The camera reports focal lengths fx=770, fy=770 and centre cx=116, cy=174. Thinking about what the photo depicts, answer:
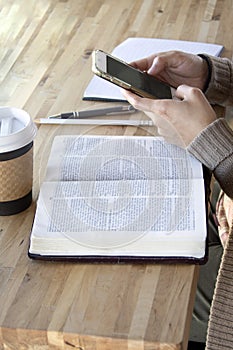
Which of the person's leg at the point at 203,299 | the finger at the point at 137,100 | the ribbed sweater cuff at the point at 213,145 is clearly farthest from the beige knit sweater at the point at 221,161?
the person's leg at the point at 203,299

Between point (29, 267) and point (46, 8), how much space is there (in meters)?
0.99

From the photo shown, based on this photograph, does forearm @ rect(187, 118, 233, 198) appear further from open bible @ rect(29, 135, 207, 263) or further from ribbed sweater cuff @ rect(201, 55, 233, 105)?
ribbed sweater cuff @ rect(201, 55, 233, 105)

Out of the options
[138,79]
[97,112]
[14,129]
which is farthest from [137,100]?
[14,129]

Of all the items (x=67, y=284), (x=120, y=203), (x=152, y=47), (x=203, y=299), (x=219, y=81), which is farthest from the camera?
(x=152, y=47)

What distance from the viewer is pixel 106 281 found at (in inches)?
43.6

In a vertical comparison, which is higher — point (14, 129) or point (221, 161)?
point (14, 129)

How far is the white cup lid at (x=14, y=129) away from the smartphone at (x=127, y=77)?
16cm

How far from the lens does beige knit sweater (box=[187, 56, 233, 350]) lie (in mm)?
1160

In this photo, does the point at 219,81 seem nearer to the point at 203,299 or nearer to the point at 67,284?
the point at 203,299

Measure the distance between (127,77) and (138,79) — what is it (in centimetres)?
4

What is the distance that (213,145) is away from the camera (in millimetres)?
1310

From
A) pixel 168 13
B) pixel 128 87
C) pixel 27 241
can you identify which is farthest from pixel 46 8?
pixel 27 241

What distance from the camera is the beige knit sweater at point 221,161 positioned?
1160 mm

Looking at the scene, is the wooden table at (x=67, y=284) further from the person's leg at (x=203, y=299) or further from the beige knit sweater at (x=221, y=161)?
the person's leg at (x=203, y=299)
